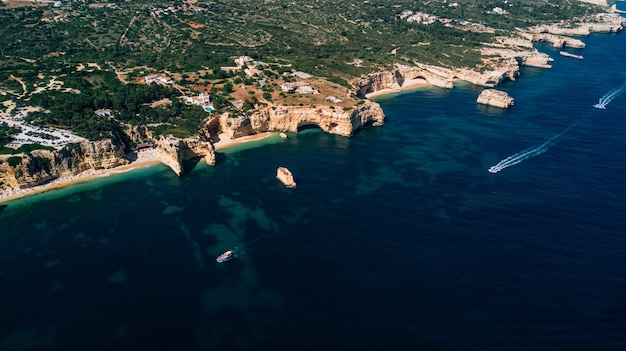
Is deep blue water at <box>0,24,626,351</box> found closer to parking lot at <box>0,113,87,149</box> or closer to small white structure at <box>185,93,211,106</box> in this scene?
parking lot at <box>0,113,87,149</box>

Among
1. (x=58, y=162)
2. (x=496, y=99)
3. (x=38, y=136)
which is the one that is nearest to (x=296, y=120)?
(x=58, y=162)

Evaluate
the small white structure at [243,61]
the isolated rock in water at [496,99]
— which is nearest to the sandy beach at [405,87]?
the isolated rock in water at [496,99]

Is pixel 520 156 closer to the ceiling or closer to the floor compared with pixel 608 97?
closer to the floor

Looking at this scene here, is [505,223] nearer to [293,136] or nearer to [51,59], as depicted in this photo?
[293,136]

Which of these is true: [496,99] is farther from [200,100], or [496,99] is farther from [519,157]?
[200,100]

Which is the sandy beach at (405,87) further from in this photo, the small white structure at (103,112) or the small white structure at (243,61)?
the small white structure at (103,112)

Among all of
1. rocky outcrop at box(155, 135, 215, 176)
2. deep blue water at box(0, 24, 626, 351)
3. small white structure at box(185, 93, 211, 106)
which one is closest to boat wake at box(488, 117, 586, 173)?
deep blue water at box(0, 24, 626, 351)
